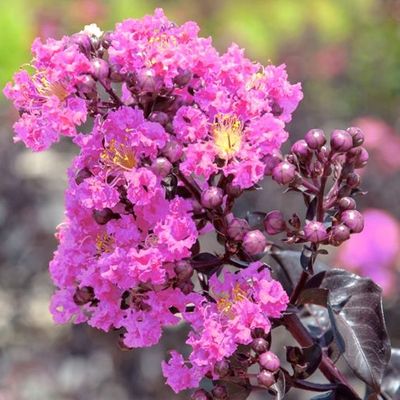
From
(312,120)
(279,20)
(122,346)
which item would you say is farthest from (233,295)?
(279,20)

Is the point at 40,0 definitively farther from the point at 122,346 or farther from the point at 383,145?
the point at 122,346

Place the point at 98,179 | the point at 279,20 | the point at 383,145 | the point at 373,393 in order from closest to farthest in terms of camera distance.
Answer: the point at 98,179 → the point at 373,393 → the point at 383,145 → the point at 279,20

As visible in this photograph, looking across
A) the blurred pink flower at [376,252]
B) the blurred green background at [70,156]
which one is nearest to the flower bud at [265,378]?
the blurred green background at [70,156]

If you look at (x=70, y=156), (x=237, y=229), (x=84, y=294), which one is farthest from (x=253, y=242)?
(x=70, y=156)

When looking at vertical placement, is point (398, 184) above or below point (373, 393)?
above

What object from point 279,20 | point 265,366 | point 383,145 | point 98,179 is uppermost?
point 279,20

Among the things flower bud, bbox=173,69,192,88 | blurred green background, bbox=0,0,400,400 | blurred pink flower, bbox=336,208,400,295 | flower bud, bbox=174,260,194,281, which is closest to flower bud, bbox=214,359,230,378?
flower bud, bbox=174,260,194,281

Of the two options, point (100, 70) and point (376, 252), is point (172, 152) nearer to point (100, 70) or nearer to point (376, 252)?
point (100, 70)

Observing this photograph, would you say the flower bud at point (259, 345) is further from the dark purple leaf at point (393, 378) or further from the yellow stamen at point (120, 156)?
the dark purple leaf at point (393, 378)
